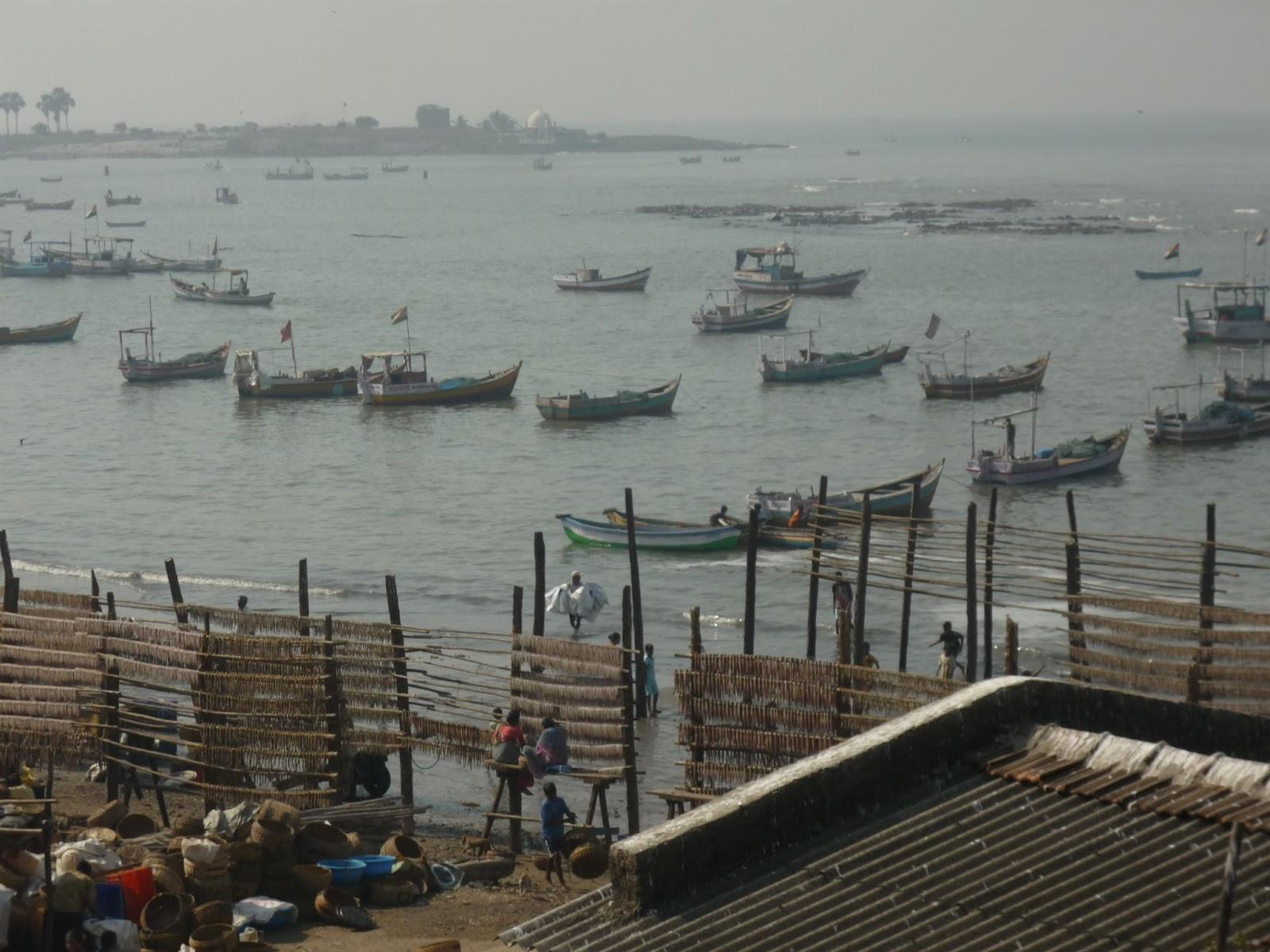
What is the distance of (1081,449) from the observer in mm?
36375

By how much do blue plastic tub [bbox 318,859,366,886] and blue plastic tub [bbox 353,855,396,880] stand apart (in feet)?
0.13

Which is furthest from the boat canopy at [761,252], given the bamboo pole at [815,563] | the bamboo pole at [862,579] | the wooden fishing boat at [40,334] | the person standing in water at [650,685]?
the bamboo pole at [862,579]

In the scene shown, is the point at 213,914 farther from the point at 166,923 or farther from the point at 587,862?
the point at 587,862

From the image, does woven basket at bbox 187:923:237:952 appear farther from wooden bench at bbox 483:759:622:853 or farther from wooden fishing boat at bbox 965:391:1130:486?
wooden fishing boat at bbox 965:391:1130:486

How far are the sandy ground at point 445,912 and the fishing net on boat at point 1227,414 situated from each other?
30381 millimetres

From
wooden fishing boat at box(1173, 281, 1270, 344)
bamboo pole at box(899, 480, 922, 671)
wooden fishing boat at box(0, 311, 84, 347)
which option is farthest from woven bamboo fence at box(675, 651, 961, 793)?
wooden fishing boat at box(0, 311, 84, 347)

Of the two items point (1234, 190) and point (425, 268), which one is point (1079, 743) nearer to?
point (425, 268)

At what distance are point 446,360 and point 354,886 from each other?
1909 inches

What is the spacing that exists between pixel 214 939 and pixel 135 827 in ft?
8.61

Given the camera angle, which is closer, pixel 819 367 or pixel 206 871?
pixel 206 871

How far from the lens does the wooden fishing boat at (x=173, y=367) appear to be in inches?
2096

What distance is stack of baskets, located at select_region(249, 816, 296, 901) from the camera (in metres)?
10.5

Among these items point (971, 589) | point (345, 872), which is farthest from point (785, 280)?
point (345, 872)

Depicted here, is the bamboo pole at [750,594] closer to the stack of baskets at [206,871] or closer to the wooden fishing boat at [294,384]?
the stack of baskets at [206,871]
